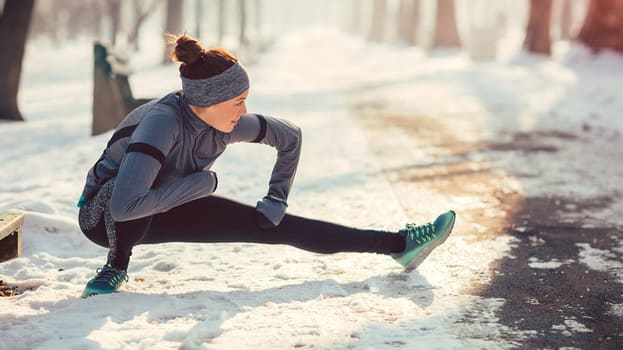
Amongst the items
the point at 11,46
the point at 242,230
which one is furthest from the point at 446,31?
the point at 242,230

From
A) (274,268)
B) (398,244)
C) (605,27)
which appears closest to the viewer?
(398,244)

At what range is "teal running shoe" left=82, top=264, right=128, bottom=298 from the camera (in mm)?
4145

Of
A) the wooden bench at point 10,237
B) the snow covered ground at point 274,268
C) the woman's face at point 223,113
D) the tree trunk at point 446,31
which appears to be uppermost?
the woman's face at point 223,113

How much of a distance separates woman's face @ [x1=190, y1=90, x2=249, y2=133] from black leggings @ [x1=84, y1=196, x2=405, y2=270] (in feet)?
1.59

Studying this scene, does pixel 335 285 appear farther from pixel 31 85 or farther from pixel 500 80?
pixel 31 85

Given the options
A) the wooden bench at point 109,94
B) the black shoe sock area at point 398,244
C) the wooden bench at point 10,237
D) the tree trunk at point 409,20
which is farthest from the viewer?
the tree trunk at point 409,20

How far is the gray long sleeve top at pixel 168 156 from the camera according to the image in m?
3.66

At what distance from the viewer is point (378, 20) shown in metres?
55.2

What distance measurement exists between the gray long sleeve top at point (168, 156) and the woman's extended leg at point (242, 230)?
0.39 ft

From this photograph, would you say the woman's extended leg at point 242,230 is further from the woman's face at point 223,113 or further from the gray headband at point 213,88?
the gray headband at point 213,88

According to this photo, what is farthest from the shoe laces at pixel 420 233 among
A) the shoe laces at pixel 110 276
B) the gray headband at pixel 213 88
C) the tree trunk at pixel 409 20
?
the tree trunk at pixel 409 20

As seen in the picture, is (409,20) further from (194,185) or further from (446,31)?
(194,185)

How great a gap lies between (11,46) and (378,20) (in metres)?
44.9

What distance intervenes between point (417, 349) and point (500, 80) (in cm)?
1557
